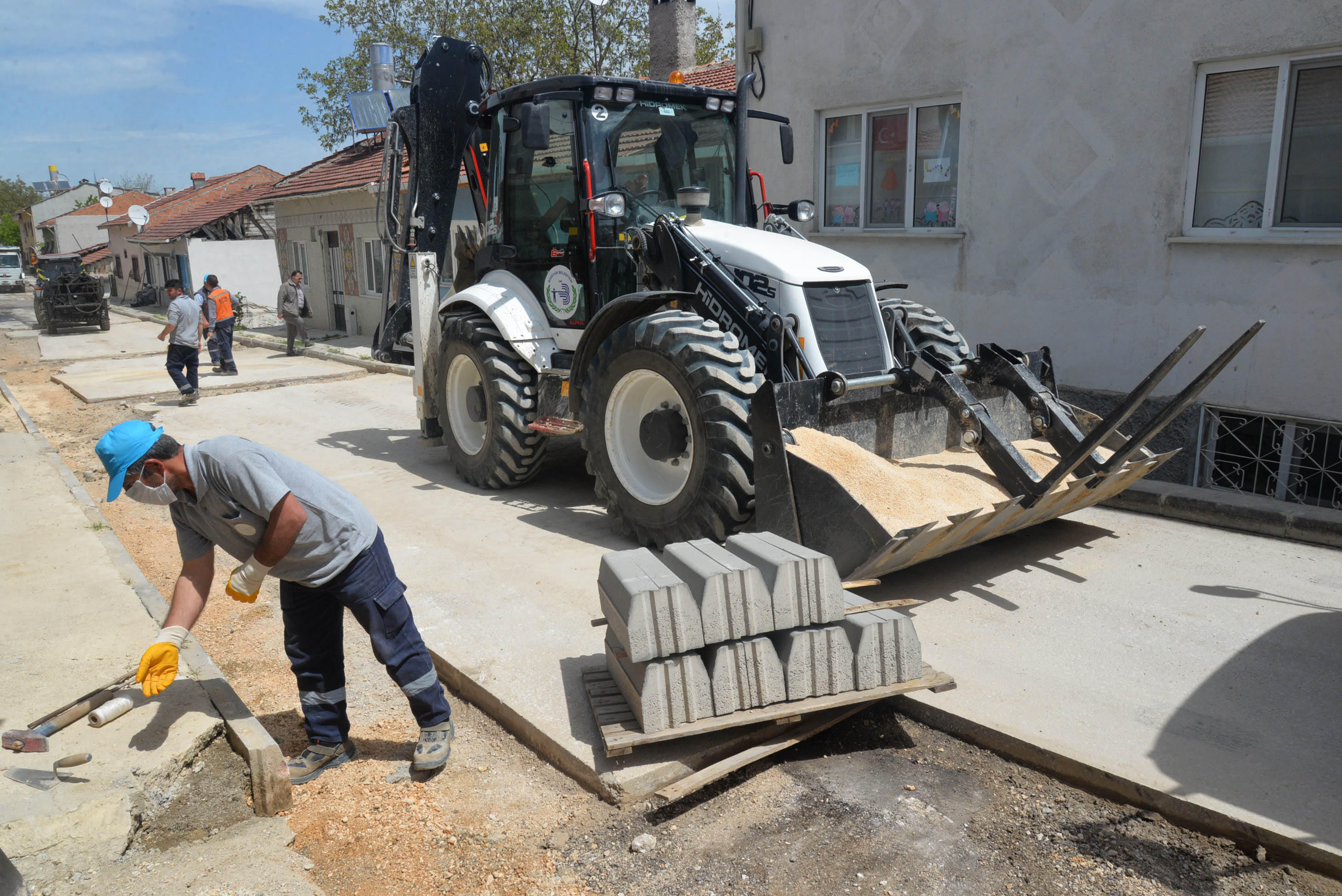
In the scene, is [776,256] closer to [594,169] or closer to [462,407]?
[594,169]

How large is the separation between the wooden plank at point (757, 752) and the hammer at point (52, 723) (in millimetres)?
2254

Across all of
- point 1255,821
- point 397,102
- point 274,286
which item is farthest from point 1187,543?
point 274,286

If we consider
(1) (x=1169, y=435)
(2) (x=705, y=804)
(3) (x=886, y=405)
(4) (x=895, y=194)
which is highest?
(4) (x=895, y=194)

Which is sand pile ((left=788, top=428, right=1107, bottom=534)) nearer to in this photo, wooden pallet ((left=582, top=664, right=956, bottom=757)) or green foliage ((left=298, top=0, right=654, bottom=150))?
wooden pallet ((left=582, top=664, right=956, bottom=757))

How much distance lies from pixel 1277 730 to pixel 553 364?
17.6 ft

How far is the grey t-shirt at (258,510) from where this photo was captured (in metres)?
3.49

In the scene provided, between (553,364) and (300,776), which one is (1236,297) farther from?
(300,776)

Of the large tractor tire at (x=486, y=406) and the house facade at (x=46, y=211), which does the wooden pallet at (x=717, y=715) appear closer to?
the large tractor tire at (x=486, y=406)

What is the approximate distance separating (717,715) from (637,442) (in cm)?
294

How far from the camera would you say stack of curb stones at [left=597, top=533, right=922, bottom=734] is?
3.66 m

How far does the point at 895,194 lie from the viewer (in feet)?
33.9

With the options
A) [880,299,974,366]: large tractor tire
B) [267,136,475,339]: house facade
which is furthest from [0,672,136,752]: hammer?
[267,136,475,339]: house facade

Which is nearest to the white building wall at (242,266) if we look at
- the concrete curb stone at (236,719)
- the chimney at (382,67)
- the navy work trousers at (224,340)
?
the chimney at (382,67)

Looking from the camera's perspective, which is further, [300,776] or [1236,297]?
[1236,297]
